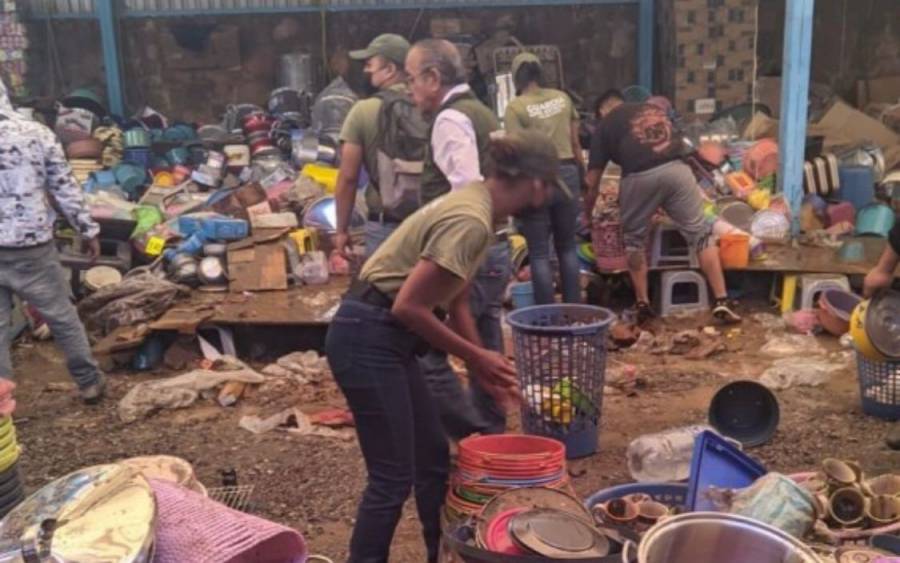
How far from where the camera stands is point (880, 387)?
5.54 meters

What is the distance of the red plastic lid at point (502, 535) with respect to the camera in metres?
3.19

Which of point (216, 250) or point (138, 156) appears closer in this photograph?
point (216, 250)

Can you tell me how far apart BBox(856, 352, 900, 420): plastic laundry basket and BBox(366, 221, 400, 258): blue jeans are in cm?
265

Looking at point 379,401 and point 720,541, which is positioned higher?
point 379,401

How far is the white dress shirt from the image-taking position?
478 cm

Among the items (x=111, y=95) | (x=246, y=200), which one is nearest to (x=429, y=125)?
(x=246, y=200)

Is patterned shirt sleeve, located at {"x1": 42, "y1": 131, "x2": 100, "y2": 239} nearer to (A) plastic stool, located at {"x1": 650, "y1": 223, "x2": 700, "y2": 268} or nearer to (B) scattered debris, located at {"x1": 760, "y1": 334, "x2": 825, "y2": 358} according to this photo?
(A) plastic stool, located at {"x1": 650, "y1": 223, "x2": 700, "y2": 268}

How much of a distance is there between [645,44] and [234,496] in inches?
371

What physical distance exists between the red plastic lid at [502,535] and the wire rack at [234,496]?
166cm

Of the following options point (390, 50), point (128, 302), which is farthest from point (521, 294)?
point (128, 302)

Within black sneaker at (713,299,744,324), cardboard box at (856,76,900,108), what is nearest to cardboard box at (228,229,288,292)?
black sneaker at (713,299,744,324)

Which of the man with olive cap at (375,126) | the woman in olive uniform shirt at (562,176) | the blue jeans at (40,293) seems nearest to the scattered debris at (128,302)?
the blue jeans at (40,293)

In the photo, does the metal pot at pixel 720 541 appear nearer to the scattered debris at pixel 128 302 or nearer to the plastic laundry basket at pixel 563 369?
the plastic laundry basket at pixel 563 369

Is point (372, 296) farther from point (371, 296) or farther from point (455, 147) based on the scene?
point (455, 147)
